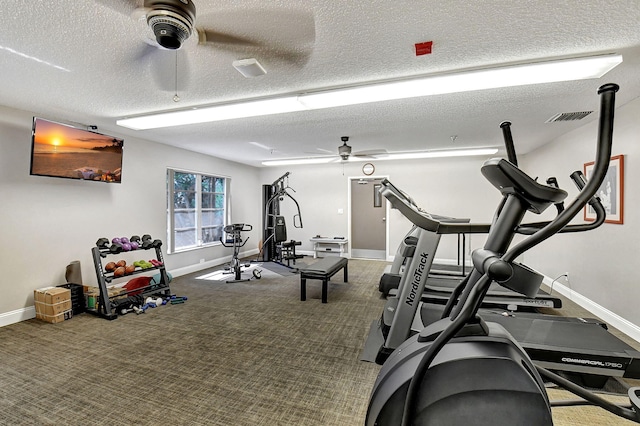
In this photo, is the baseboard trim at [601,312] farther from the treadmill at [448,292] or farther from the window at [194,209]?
the window at [194,209]

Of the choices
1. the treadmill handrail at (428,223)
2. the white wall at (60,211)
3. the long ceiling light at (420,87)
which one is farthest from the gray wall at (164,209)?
the treadmill handrail at (428,223)

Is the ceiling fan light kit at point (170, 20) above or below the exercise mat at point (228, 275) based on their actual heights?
above

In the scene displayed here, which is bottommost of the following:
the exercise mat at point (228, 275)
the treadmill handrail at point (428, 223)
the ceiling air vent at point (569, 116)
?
the exercise mat at point (228, 275)

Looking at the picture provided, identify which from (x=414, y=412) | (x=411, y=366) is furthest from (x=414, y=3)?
(x=414, y=412)

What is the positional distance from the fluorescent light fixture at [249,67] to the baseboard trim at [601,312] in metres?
4.26

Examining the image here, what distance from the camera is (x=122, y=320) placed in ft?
11.0

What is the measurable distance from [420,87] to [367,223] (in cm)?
527

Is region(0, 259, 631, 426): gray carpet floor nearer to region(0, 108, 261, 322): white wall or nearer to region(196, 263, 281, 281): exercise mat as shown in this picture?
region(0, 108, 261, 322): white wall

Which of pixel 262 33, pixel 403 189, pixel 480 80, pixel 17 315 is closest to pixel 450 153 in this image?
pixel 403 189

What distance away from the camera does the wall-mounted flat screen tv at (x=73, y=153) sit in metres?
3.24

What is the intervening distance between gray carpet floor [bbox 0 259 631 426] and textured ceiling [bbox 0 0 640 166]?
231 cm

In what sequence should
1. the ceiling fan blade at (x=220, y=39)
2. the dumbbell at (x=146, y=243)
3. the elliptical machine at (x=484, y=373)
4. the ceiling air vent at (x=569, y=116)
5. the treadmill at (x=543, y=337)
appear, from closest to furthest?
1. the elliptical machine at (x=484, y=373)
2. the ceiling fan blade at (x=220, y=39)
3. the treadmill at (x=543, y=337)
4. the ceiling air vent at (x=569, y=116)
5. the dumbbell at (x=146, y=243)

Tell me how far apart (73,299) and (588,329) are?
215 inches

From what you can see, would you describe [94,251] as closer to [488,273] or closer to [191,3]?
[191,3]
